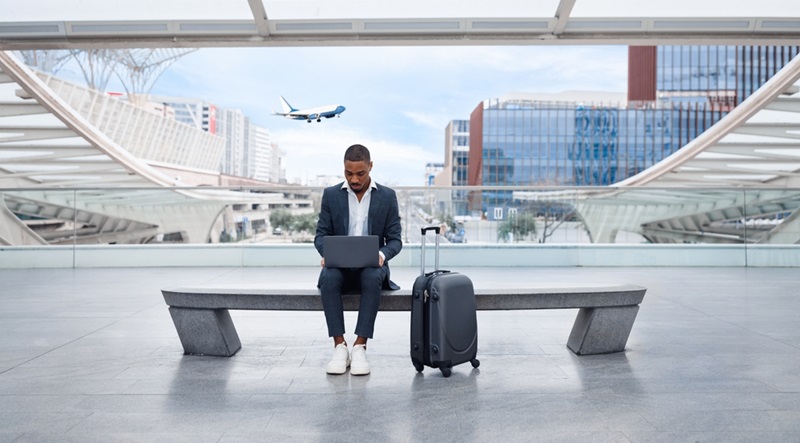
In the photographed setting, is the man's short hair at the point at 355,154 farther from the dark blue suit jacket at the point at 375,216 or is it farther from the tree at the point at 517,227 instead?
the tree at the point at 517,227

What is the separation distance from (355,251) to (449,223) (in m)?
6.17

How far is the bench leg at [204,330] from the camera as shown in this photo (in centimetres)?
381

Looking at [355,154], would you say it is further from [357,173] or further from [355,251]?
[355,251]

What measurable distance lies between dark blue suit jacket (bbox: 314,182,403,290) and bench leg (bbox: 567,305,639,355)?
116cm

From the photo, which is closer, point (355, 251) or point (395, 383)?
point (395, 383)

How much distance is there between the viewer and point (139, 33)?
6641 mm

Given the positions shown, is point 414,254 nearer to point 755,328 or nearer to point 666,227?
point 666,227

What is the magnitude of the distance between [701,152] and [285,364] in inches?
609

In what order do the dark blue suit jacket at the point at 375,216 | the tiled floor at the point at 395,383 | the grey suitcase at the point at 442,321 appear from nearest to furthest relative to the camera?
the tiled floor at the point at 395,383 → the grey suitcase at the point at 442,321 → the dark blue suit jacket at the point at 375,216

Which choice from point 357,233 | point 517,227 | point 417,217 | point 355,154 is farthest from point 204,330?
point 517,227

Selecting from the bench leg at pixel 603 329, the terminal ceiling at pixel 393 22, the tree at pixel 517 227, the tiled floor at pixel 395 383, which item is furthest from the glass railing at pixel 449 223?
the bench leg at pixel 603 329

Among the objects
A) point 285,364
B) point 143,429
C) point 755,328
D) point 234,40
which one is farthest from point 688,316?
point 234,40

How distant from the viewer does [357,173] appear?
3.65m

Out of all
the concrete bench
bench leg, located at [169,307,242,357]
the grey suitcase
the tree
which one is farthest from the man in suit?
the tree
